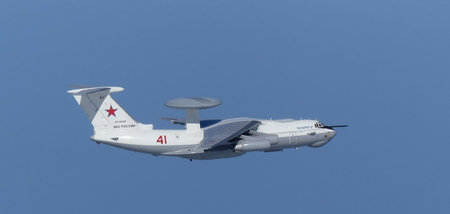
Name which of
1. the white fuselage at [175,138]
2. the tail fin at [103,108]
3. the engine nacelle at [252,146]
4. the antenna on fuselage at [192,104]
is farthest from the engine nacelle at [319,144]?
the tail fin at [103,108]

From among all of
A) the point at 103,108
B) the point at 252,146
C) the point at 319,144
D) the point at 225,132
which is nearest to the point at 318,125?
the point at 319,144

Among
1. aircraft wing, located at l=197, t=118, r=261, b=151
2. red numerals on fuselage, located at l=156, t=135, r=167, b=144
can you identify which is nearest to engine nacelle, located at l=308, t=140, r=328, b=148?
aircraft wing, located at l=197, t=118, r=261, b=151

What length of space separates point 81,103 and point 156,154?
15.8 feet

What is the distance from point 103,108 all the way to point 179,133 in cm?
424

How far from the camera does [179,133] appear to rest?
135 ft

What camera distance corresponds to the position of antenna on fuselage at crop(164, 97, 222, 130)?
39594 mm

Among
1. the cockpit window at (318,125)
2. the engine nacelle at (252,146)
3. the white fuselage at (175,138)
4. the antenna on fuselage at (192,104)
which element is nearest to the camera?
the antenna on fuselage at (192,104)

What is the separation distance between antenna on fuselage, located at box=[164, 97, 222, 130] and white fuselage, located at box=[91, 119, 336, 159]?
78 centimetres

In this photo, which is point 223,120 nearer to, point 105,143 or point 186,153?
point 186,153

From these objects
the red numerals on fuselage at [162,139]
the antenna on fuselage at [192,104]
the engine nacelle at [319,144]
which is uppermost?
the antenna on fuselage at [192,104]

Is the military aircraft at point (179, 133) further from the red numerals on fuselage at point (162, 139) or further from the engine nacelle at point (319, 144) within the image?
the engine nacelle at point (319, 144)

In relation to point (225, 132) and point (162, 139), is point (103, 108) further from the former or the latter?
point (225, 132)

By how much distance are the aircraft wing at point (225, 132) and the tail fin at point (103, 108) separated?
4091mm

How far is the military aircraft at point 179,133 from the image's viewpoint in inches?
1574
